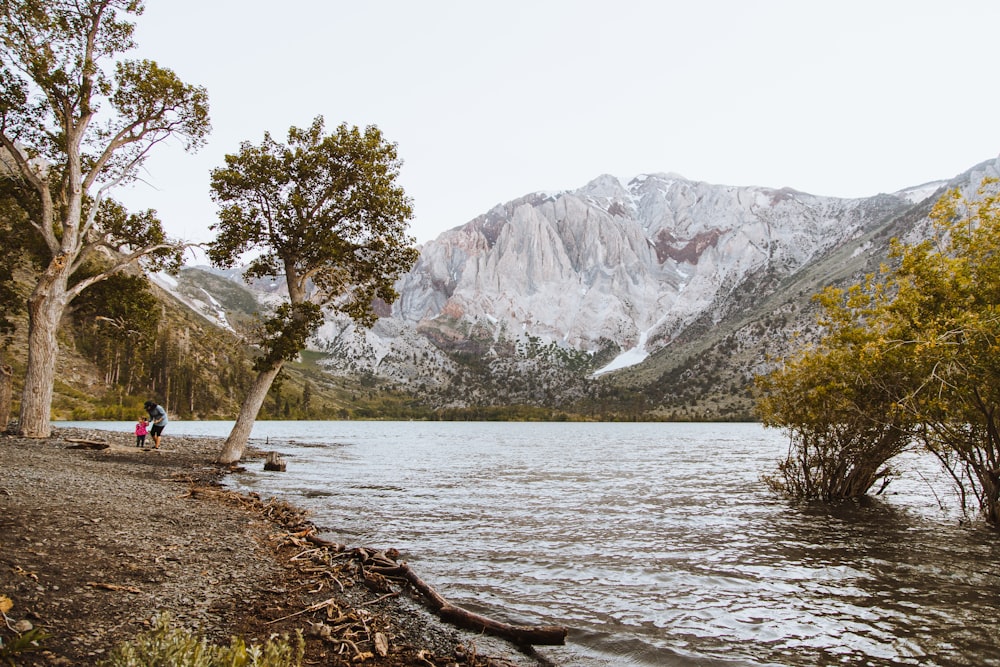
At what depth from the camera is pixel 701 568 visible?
15961 millimetres

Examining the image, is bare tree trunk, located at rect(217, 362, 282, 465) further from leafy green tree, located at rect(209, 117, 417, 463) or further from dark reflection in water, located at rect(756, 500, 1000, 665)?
dark reflection in water, located at rect(756, 500, 1000, 665)

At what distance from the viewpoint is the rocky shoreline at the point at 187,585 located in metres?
8.09

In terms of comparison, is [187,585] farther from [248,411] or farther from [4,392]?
[4,392]

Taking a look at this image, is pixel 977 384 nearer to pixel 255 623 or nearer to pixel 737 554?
pixel 737 554

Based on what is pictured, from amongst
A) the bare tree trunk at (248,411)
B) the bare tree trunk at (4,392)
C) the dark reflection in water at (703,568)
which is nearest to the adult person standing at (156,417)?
the bare tree trunk at (4,392)

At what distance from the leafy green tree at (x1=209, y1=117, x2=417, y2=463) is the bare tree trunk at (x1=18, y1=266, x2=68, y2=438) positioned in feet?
24.3

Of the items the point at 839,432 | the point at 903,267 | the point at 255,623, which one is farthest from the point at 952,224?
the point at 255,623

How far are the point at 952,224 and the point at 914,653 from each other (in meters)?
15.1

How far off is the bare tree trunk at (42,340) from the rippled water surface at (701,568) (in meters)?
11.1

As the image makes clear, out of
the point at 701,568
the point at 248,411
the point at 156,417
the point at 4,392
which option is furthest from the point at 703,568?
the point at 4,392

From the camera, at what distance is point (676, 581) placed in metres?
14.7

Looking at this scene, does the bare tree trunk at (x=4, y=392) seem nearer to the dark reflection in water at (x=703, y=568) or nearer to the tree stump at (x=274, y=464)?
the tree stump at (x=274, y=464)

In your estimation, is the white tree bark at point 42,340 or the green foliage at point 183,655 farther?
the white tree bark at point 42,340

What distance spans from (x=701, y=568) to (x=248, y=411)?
26.3 meters
